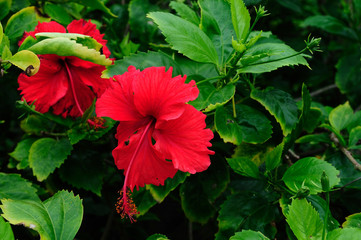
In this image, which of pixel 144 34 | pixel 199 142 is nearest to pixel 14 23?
pixel 144 34

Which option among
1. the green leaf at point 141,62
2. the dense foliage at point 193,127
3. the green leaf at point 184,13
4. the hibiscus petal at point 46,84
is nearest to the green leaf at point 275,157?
the dense foliage at point 193,127

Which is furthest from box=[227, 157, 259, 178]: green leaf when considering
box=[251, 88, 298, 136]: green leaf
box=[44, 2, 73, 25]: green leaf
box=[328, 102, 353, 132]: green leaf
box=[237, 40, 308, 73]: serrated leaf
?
box=[44, 2, 73, 25]: green leaf

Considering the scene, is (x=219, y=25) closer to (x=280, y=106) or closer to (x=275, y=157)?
(x=280, y=106)

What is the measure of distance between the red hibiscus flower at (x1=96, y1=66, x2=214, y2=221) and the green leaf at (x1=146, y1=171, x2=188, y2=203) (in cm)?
15

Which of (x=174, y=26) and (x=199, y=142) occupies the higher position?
(x=174, y=26)

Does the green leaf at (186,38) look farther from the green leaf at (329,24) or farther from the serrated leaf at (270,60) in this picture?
the green leaf at (329,24)

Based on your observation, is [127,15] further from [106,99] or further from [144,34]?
[106,99]

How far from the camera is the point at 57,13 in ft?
4.59

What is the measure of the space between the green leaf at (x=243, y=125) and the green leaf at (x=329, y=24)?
97 cm

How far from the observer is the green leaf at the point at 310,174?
963 mm

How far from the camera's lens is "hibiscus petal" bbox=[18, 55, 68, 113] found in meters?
1.07

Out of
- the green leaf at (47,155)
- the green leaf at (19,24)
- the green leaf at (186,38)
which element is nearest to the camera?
the green leaf at (186,38)

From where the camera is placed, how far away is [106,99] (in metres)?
0.91

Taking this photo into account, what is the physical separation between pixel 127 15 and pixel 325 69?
1.24 meters
